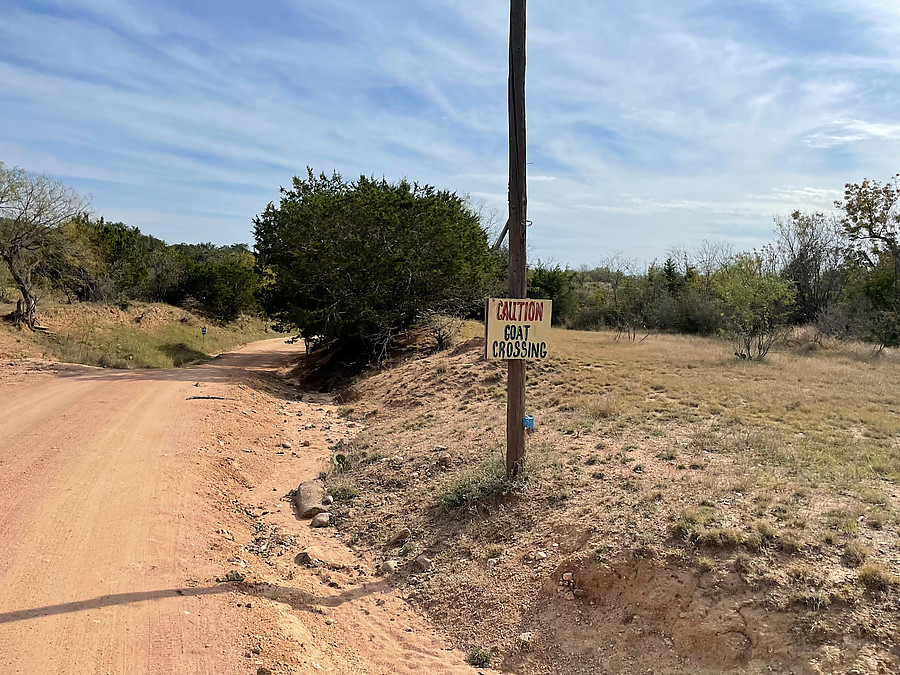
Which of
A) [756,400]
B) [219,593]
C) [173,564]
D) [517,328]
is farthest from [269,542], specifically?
[756,400]

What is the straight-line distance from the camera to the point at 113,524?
5781mm

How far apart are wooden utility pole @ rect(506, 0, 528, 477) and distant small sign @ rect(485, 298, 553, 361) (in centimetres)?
18

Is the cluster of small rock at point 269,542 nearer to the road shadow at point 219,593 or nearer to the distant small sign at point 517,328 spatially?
the road shadow at point 219,593

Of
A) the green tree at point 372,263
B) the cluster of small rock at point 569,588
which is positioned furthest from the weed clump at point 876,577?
the green tree at point 372,263

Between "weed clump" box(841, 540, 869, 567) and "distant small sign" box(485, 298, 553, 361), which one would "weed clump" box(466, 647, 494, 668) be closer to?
"weed clump" box(841, 540, 869, 567)

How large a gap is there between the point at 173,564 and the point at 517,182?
514 cm

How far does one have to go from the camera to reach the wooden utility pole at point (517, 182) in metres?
6.52

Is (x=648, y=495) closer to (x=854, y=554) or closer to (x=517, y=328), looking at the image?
(x=854, y=554)

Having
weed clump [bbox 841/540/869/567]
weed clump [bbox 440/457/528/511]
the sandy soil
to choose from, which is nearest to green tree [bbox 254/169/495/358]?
the sandy soil

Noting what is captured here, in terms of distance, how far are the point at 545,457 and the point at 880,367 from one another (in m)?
15.3

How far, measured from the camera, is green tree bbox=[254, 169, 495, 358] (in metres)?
18.0

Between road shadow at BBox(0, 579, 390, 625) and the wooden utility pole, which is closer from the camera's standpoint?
road shadow at BBox(0, 579, 390, 625)

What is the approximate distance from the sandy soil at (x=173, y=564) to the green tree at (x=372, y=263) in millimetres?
8305

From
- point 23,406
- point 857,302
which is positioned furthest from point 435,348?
point 857,302
